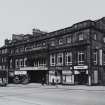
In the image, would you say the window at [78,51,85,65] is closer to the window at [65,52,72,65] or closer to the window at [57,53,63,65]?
the window at [65,52,72,65]

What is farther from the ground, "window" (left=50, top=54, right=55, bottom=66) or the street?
"window" (left=50, top=54, right=55, bottom=66)

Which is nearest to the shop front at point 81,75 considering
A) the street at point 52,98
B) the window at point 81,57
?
the window at point 81,57

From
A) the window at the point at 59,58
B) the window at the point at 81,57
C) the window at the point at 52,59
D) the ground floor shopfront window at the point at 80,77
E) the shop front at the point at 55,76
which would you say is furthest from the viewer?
the window at the point at 52,59

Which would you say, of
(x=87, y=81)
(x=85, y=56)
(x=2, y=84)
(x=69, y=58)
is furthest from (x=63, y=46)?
(x=2, y=84)

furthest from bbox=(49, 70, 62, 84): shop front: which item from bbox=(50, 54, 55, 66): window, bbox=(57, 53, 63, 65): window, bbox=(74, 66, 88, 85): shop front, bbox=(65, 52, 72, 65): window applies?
bbox=(74, 66, 88, 85): shop front

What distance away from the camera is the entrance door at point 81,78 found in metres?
36.4

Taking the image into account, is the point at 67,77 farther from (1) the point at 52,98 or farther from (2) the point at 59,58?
(1) the point at 52,98

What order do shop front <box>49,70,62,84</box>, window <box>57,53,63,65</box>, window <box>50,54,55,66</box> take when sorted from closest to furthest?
shop front <box>49,70,62,84</box> → window <box>57,53,63,65</box> → window <box>50,54,55,66</box>

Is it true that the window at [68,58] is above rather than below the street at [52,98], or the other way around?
above

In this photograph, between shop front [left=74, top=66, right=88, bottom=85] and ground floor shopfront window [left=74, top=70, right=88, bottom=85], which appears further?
ground floor shopfront window [left=74, top=70, right=88, bottom=85]

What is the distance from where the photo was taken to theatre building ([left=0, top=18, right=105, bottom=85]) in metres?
36.4

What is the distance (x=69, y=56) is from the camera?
39.7m

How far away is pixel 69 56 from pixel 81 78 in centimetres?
514

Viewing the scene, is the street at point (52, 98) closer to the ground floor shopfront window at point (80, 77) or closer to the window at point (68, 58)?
the ground floor shopfront window at point (80, 77)
